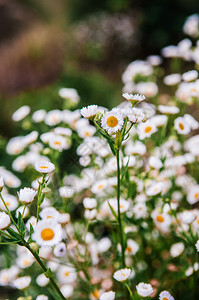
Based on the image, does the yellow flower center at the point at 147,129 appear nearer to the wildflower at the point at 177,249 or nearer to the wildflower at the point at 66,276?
the wildflower at the point at 177,249

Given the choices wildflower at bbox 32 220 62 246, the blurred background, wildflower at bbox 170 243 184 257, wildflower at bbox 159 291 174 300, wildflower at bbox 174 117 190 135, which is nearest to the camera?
wildflower at bbox 32 220 62 246

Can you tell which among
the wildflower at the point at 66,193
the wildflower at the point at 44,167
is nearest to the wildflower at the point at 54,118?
the wildflower at the point at 66,193

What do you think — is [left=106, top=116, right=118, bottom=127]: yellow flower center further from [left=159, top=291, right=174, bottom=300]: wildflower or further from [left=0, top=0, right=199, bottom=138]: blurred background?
[left=0, top=0, right=199, bottom=138]: blurred background

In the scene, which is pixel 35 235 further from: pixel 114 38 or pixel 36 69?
pixel 114 38

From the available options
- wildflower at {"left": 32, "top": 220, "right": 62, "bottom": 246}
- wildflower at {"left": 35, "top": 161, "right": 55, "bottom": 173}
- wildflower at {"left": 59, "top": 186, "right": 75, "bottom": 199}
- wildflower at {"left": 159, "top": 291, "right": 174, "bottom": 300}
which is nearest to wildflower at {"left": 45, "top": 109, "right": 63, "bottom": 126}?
wildflower at {"left": 59, "top": 186, "right": 75, "bottom": 199}

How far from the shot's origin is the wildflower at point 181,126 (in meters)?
0.99

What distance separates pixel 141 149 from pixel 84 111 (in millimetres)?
330

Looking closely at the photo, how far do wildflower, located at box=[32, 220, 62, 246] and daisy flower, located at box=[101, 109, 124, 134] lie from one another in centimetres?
24

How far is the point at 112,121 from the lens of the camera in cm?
77

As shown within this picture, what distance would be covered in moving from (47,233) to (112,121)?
284 millimetres

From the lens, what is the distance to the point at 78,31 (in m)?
4.68

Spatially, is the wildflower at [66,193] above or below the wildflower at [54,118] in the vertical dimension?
below

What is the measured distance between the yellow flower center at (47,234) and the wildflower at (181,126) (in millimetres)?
494

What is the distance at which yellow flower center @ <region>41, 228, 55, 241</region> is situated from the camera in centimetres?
70
